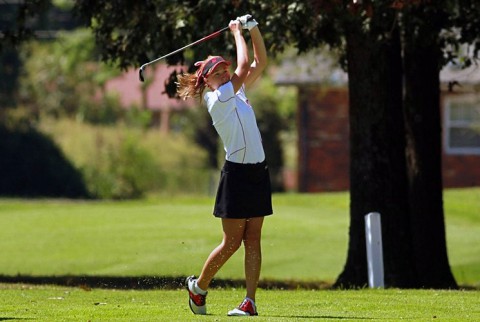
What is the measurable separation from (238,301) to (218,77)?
100 inches

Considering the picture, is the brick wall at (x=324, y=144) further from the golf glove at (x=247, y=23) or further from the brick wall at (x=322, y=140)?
the golf glove at (x=247, y=23)

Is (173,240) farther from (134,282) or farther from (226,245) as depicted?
(226,245)

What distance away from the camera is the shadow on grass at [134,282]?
48.5 feet

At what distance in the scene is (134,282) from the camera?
15.4 meters

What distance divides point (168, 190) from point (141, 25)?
26361mm

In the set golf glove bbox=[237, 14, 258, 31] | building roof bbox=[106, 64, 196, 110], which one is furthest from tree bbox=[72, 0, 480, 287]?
building roof bbox=[106, 64, 196, 110]

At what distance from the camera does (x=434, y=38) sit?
15.2m

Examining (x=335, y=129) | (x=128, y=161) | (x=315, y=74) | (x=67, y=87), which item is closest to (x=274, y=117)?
(x=335, y=129)

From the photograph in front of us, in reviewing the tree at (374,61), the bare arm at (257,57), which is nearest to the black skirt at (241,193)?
the bare arm at (257,57)

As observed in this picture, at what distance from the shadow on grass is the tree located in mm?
1133

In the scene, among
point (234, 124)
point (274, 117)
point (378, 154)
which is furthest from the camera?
point (274, 117)

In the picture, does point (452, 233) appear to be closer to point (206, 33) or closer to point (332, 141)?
point (206, 33)

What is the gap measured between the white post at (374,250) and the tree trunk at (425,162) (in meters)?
1.79

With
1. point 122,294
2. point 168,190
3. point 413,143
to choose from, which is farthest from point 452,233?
point 168,190
